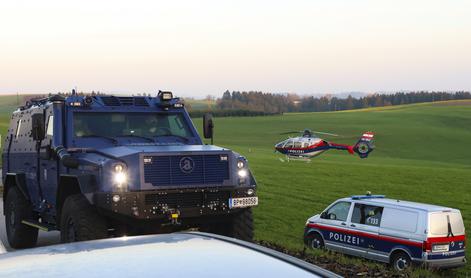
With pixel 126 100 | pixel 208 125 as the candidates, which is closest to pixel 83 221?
pixel 126 100

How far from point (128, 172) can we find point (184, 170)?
0.75 meters

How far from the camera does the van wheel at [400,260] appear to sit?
16781 millimetres

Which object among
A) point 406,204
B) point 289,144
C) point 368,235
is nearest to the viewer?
point 406,204

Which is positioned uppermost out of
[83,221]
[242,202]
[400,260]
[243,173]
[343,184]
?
[243,173]

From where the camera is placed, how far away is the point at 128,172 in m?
8.19

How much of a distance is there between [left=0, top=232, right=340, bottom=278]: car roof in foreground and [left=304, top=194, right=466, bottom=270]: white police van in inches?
550

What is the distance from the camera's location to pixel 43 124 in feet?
32.3

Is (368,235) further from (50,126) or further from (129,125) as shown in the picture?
(50,126)

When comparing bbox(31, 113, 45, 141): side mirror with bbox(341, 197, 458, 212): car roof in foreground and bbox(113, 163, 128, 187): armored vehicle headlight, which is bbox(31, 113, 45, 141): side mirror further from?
bbox(341, 197, 458, 212): car roof in foreground

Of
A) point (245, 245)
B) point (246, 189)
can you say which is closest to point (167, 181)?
point (246, 189)

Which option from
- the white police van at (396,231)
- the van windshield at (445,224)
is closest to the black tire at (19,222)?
the white police van at (396,231)

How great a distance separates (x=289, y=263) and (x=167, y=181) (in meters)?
5.91

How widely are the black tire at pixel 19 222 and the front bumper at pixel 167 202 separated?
3500 mm

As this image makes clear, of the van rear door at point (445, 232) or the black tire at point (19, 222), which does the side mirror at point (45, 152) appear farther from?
the van rear door at point (445, 232)
